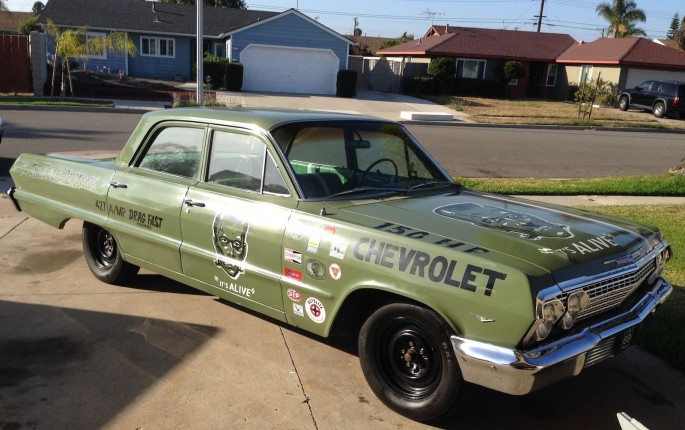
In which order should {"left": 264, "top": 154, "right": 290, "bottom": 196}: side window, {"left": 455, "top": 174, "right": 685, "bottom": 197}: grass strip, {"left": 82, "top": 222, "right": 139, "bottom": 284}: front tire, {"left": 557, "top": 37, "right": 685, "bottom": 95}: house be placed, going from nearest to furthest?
1. {"left": 264, "top": 154, "right": 290, "bottom": 196}: side window
2. {"left": 82, "top": 222, "right": 139, "bottom": 284}: front tire
3. {"left": 455, "top": 174, "right": 685, "bottom": 197}: grass strip
4. {"left": 557, "top": 37, "right": 685, "bottom": 95}: house

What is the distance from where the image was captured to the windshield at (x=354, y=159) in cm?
435

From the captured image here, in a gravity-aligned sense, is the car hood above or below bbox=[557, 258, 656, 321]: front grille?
above

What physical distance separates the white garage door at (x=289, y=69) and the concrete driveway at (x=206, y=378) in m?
30.5

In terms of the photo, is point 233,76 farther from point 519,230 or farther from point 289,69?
point 519,230

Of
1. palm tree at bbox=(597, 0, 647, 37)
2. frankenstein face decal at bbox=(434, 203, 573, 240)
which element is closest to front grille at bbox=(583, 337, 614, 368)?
frankenstein face decal at bbox=(434, 203, 573, 240)

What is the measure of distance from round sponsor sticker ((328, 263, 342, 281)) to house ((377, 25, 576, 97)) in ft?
121

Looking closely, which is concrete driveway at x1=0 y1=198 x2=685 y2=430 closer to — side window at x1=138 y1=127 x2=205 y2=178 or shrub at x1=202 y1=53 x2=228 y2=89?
side window at x1=138 y1=127 x2=205 y2=178

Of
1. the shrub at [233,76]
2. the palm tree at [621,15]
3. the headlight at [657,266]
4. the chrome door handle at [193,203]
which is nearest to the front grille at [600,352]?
the headlight at [657,266]

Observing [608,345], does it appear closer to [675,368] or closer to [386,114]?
[675,368]

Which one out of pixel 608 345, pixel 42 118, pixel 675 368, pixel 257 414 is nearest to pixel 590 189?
pixel 675 368

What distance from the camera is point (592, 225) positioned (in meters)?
4.07

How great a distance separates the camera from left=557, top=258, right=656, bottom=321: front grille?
340cm

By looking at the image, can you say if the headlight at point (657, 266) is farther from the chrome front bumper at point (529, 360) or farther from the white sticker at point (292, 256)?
the white sticker at point (292, 256)

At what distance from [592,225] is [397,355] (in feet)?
5.03
